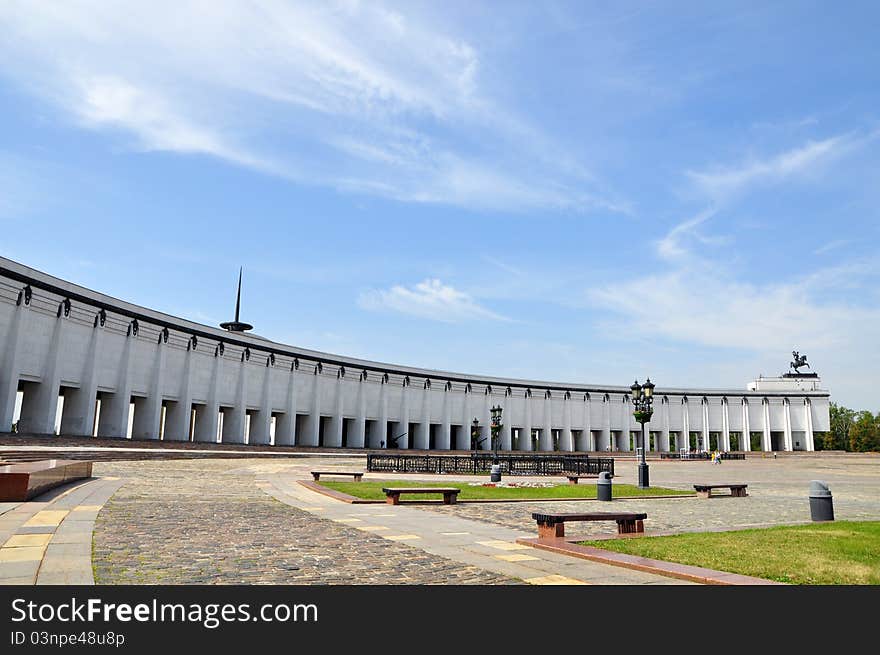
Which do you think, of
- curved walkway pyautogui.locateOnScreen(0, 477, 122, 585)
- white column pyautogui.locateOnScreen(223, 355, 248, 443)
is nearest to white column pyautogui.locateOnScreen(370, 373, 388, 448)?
white column pyautogui.locateOnScreen(223, 355, 248, 443)

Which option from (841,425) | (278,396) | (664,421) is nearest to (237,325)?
(278,396)

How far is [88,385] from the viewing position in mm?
49969

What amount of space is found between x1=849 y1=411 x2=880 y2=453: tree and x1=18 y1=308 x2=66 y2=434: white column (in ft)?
377

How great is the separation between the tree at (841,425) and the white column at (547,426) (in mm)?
51625

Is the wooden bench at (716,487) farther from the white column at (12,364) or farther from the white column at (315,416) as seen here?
the white column at (315,416)

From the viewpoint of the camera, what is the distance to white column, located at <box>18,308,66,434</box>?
4553 cm

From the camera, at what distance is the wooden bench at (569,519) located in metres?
9.94

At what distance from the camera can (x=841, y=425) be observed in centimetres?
12925

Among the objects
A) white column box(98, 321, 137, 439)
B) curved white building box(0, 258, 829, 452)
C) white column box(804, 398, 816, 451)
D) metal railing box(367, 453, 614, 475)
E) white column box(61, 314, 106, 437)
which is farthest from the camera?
white column box(804, 398, 816, 451)

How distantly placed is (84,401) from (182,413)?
10448mm

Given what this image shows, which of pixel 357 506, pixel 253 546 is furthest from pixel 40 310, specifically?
pixel 253 546

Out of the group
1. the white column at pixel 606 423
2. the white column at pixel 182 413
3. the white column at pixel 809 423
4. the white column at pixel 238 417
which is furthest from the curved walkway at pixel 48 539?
the white column at pixel 809 423

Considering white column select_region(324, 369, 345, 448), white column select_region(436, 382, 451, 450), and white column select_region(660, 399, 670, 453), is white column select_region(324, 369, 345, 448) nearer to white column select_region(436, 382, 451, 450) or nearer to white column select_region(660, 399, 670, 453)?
white column select_region(436, 382, 451, 450)

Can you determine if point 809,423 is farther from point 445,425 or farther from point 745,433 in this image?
point 445,425
